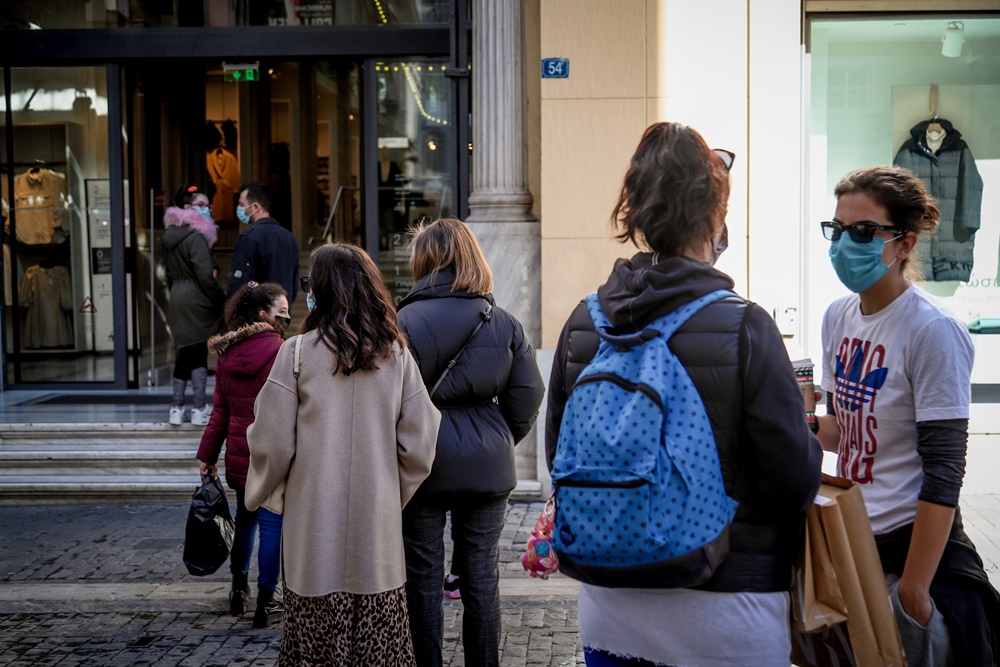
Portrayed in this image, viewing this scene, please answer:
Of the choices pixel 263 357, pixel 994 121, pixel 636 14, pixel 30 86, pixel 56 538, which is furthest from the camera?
pixel 30 86

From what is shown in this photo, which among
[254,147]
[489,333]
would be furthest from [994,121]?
[254,147]

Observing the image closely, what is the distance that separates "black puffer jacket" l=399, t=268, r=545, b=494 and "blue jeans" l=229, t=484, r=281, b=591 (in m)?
1.39

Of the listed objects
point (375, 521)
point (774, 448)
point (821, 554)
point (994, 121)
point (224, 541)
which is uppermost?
point (994, 121)

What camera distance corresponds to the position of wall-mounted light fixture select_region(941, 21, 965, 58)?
27.5 ft

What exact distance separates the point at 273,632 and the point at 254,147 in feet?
36.6

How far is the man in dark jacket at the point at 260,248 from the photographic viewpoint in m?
8.47

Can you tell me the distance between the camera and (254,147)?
15.5m

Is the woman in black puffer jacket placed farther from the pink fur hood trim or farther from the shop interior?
the shop interior

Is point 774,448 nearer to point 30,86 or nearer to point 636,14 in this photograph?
point 636,14

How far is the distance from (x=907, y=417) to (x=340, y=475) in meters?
1.82

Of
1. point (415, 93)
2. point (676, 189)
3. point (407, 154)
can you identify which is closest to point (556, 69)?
point (415, 93)

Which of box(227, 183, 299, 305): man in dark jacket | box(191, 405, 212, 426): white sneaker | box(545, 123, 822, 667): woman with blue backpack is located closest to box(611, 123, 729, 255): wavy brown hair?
box(545, 123, 822, 667): woman with blue backpack

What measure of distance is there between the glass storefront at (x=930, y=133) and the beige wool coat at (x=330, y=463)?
5.43 metres

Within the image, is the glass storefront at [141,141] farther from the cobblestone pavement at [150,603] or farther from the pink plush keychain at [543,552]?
the pink plush keychain at [543,552]
